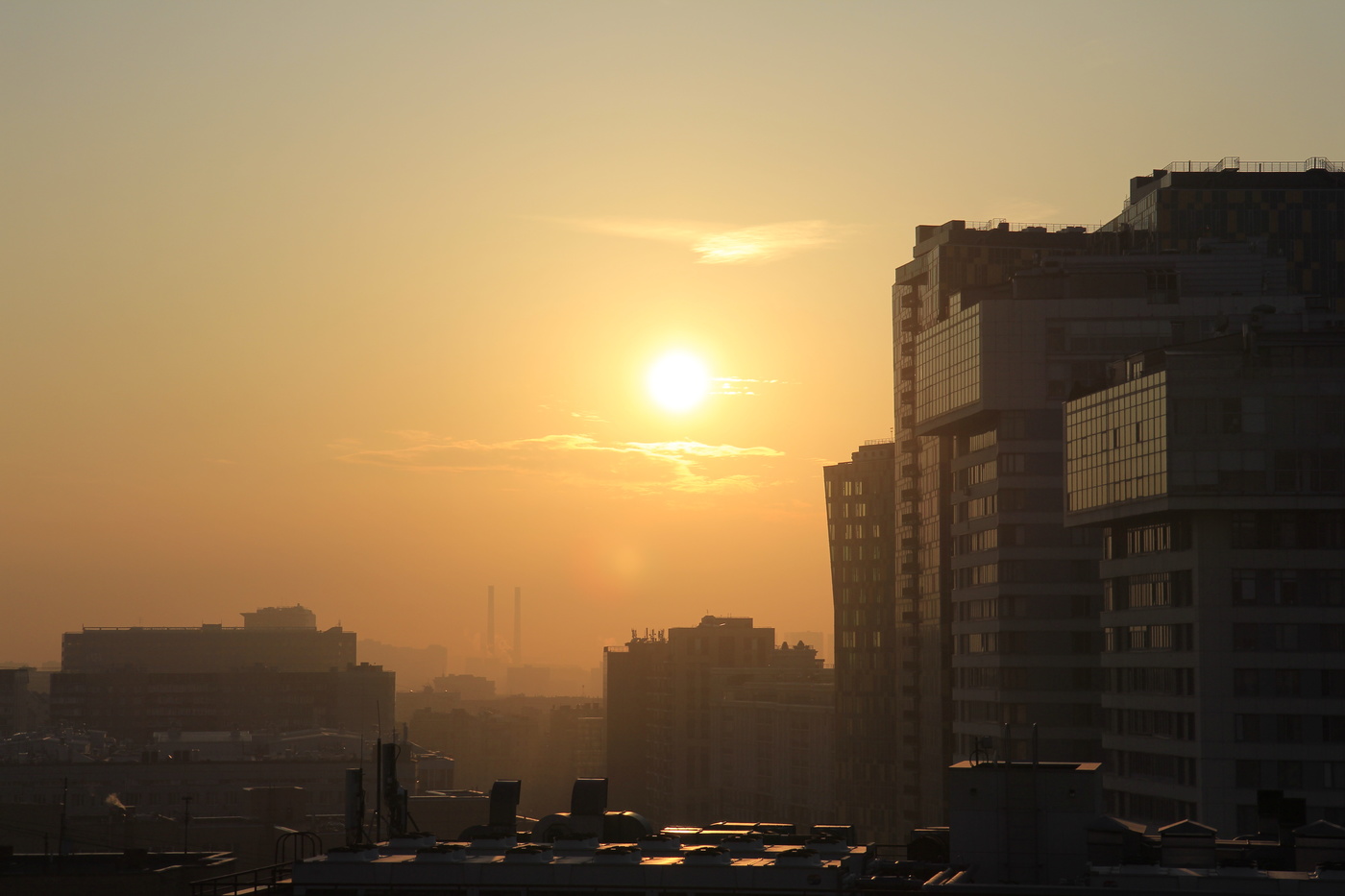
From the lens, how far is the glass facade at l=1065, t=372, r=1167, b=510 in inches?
4791

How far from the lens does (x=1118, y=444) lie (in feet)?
422

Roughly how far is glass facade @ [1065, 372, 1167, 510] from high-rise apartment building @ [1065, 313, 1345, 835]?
36 centimetres

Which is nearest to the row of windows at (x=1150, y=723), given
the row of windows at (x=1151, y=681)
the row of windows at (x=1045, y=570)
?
the row of windows at (x=1151, y=681)

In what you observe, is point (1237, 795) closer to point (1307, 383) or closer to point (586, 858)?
point (1307, 383)

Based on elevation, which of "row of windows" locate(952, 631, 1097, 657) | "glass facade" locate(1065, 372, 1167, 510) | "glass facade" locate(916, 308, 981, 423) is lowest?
"row of windows" locate(952, 631, 1097, 657)

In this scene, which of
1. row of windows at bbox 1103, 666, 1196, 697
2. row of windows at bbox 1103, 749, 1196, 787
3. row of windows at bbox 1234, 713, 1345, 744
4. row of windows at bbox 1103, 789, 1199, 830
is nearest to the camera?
row of windows at bbox 1234, 713, 1345, 744

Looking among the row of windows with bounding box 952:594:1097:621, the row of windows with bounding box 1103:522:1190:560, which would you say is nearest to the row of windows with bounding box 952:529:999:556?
the row of windows with bounding box 952:594:1097:621

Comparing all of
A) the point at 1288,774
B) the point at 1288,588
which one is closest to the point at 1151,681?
the point at 1288,774

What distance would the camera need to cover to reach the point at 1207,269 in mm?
159875

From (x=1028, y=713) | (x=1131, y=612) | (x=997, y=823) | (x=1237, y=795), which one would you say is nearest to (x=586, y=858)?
(x=997, y=823)

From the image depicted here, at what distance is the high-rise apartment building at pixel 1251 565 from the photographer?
117375 mm

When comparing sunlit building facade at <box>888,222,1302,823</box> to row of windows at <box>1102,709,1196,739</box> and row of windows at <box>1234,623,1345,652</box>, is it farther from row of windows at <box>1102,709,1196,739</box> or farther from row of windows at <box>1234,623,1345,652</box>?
row of windows at <box>1234,623,1345,652</box>

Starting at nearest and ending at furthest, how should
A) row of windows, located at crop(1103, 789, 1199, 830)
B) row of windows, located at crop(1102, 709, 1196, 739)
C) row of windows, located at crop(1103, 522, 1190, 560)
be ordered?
row of windows, located at crop(1103, 789, 1199, 830), row of windows, located at crop(1102, 709, 1196, 739), row of windows, located at crop(1103, 522, 1190, 560)

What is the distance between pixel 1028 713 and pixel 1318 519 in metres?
44.3
